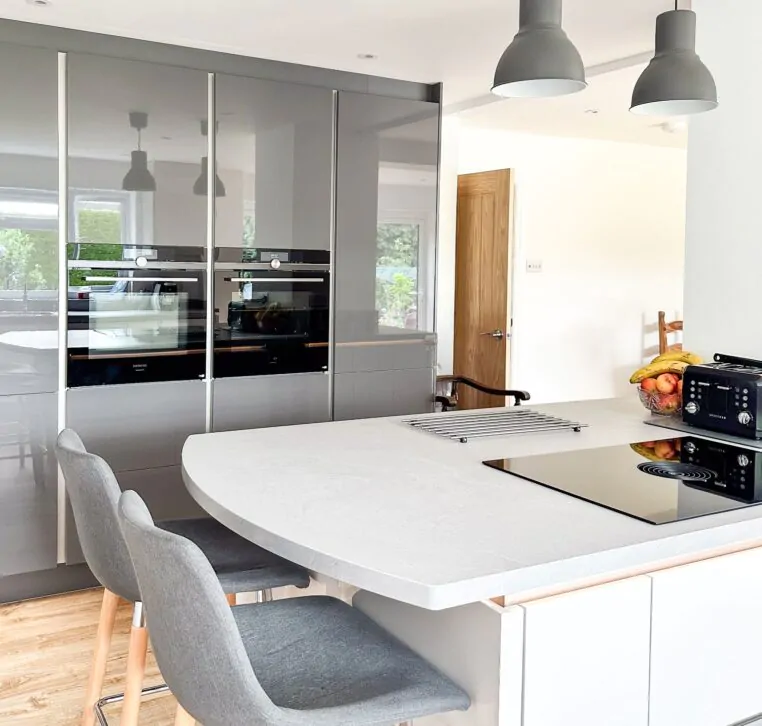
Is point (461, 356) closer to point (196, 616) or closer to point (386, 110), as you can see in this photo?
point (386, 110)

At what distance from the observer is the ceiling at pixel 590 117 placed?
15.0 feet

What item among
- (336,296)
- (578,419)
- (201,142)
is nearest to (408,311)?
(336,296)

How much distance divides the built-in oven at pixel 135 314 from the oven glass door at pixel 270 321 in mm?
108

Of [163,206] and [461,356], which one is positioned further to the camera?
[461,356]

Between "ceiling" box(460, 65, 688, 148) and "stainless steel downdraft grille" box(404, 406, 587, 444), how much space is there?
7.62 ft

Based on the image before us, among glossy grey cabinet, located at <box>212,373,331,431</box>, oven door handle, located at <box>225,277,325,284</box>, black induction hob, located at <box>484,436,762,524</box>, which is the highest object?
oven door handle, located at <box>225,277,325,284</box>

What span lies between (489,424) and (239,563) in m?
0.84

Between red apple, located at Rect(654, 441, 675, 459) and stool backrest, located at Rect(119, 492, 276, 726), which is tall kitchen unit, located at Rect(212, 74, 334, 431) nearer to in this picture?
red apple, located at Rect(654, 441, 675, 459)

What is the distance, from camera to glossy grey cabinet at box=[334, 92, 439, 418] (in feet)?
13.3

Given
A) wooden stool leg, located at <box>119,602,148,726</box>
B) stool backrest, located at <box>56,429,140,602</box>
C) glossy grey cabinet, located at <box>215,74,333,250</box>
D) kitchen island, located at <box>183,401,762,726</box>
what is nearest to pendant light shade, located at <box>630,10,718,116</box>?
kitchen island, located at <box>183,401,762,726</box>

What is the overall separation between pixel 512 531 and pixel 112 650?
6.70 ft

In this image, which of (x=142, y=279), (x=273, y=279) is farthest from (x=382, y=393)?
(x=142, y=279)

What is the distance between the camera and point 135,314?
355 centimetres

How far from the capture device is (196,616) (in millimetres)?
1137
